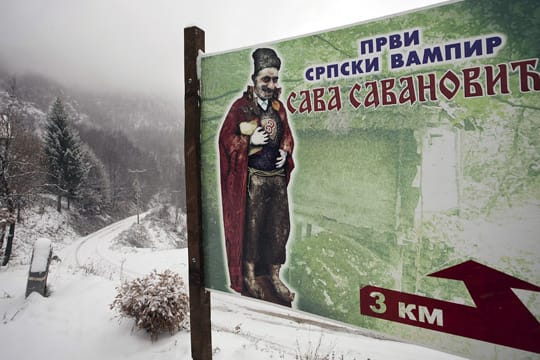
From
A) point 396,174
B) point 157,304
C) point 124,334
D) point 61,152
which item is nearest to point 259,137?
point 396,174

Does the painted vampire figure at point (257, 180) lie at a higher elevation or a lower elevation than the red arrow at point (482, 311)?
higher

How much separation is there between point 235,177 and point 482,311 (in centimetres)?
220

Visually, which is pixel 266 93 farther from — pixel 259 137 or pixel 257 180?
pixel 257 180

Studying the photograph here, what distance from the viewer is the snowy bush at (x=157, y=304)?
486 centimetres

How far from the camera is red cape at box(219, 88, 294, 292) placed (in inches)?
113

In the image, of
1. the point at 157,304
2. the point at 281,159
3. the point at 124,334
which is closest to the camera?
the point at 281,159

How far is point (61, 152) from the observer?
107ft

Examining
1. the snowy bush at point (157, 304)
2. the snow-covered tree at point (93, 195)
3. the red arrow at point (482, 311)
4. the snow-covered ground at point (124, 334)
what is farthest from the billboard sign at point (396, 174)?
the snow-covered tree at point (93, 195)

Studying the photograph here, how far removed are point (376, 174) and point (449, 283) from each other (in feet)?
3.01

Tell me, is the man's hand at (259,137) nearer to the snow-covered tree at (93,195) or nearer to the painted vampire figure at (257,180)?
the painted vampire figure at (257,180)

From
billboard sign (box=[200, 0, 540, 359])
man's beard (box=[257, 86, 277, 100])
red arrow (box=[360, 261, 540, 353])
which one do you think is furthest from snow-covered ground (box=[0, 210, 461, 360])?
man's beard (box=[257, 86, 277, 100])

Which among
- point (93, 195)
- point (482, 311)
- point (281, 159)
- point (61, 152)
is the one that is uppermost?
point (61, 152)

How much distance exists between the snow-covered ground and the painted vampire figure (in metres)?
0.48

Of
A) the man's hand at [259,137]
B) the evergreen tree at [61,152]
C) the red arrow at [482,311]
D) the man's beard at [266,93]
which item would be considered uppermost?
the evergreen tree at [61,152]
